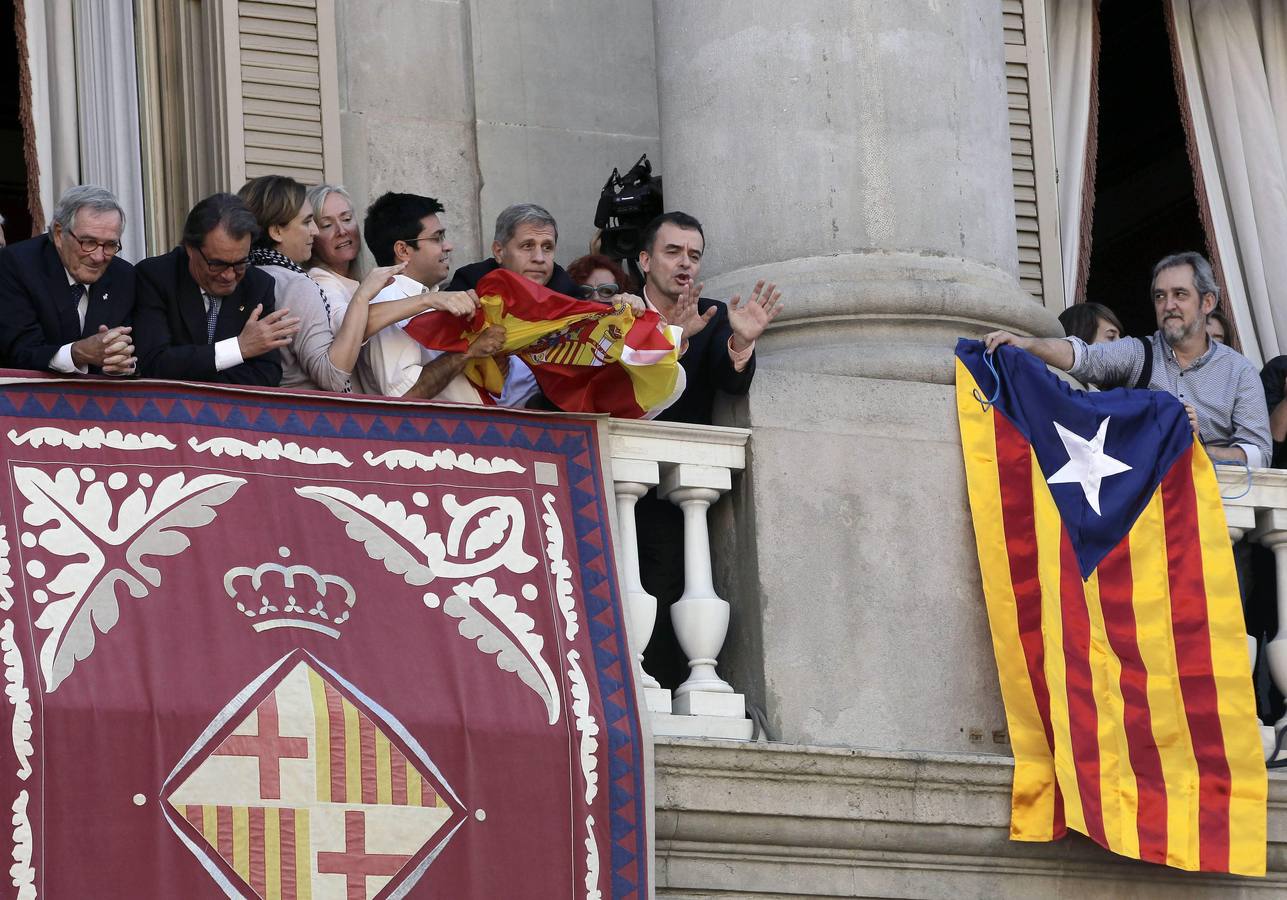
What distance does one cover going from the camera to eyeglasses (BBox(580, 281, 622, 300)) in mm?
9180

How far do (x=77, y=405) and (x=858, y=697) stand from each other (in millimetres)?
2517

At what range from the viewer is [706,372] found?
8.59 m

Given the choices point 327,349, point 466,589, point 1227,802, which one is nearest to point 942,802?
point 1227,802

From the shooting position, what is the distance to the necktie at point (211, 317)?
8.02 meters

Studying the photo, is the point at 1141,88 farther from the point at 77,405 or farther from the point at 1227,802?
the point at 77,405

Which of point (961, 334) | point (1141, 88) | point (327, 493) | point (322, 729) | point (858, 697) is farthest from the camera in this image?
point (1141, 88)

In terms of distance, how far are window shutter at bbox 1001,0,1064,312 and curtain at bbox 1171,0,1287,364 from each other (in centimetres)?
92

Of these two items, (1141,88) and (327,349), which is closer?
(327,349)

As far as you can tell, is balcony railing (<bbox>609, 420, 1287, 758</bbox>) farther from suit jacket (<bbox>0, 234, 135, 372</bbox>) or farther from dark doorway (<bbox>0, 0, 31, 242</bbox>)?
dark doorway (<bbox>0, 0, 31, 242</bbox>)

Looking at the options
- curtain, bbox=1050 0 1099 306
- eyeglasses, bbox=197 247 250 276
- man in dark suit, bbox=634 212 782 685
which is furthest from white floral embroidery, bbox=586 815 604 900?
curtain, bbox=1050 0 1099 306

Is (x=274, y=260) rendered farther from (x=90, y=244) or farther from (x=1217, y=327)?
(x=1217, y=327)

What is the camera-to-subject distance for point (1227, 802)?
325 inches

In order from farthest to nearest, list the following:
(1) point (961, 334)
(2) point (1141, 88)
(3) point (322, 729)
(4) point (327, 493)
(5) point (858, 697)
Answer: (2) point (1141, 88) < (1) point (961, 334) < (5) point (858, 697) < (4) point (327, 493) < (3) point (322, 729)

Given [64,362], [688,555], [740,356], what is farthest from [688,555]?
[64,362]
